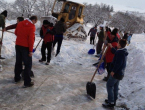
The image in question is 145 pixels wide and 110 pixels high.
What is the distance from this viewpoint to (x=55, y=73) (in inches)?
221

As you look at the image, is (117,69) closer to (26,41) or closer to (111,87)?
(111,87)

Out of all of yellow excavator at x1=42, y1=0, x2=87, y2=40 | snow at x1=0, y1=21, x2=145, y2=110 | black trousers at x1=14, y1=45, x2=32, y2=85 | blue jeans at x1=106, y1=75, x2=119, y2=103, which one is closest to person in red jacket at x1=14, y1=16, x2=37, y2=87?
black trousers at x1=14, y1=45, x2=32, y2=85

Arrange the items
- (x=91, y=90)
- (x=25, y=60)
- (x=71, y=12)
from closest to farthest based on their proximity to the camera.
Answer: (x=25, y=60) < (x=91, y=90) < (x=71, y=12)

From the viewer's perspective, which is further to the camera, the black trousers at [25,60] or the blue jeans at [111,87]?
the black trousers at [25,60]

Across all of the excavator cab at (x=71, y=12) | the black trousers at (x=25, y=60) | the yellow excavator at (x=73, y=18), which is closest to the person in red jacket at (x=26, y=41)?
→ the black trousers at (x=25, y=60)

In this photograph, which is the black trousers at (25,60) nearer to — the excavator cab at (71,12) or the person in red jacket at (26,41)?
the person in red jacket at (26,41)

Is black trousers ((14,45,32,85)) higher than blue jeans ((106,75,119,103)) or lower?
higher

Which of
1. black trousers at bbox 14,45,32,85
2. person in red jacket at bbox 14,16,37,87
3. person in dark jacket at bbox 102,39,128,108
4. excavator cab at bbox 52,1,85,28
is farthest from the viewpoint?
excavator cab at bbox 52,1,85,28

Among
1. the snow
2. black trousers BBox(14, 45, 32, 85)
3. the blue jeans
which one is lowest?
the snow

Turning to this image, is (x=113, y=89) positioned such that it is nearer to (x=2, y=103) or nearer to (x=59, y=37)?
(x=2, y=103)

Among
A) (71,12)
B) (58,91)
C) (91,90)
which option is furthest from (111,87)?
(71,12)

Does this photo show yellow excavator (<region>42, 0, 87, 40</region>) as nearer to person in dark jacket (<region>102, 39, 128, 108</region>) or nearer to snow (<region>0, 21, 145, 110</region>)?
snow (<region>0, 21, 145, 110</region>)

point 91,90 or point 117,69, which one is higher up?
point 117,69

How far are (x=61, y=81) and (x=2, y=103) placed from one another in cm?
A: 207
